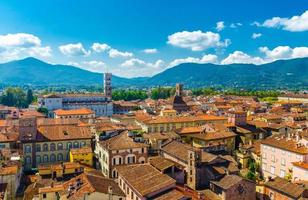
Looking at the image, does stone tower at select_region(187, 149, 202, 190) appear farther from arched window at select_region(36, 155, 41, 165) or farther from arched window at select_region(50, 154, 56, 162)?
arched window at select_region(36, 155, 41, 165)

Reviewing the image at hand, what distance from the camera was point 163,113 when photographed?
384 feet

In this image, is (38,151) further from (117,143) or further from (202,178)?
(202,178)

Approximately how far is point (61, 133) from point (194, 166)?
2968 centimetres

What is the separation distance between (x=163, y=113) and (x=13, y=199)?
2950 inches

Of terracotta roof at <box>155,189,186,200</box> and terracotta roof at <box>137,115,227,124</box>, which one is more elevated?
terracotta roof at <box>137,115,227,124</box>

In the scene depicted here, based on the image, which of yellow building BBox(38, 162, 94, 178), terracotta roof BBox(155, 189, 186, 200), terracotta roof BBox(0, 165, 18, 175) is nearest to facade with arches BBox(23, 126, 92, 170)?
yellow building BBox(38, 162, 94, 178)

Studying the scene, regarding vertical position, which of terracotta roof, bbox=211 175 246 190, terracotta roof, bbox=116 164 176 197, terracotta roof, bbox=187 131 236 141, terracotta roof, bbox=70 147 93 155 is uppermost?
terracotta roof, bbox=187 131 236 141

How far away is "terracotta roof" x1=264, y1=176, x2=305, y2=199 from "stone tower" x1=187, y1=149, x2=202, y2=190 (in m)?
10.8

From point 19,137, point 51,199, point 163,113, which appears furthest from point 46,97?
point 51,199

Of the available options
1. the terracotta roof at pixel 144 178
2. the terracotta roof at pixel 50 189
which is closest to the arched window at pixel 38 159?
the terracotta roof at pixel 50 189

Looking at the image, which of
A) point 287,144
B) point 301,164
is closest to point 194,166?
point 301,164

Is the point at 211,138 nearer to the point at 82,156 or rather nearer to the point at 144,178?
the point at 82,156

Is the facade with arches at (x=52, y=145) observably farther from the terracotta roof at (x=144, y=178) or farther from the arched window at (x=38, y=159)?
the terracotta roof at (x=144, y=178)

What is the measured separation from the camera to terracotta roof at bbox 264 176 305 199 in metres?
43.2
